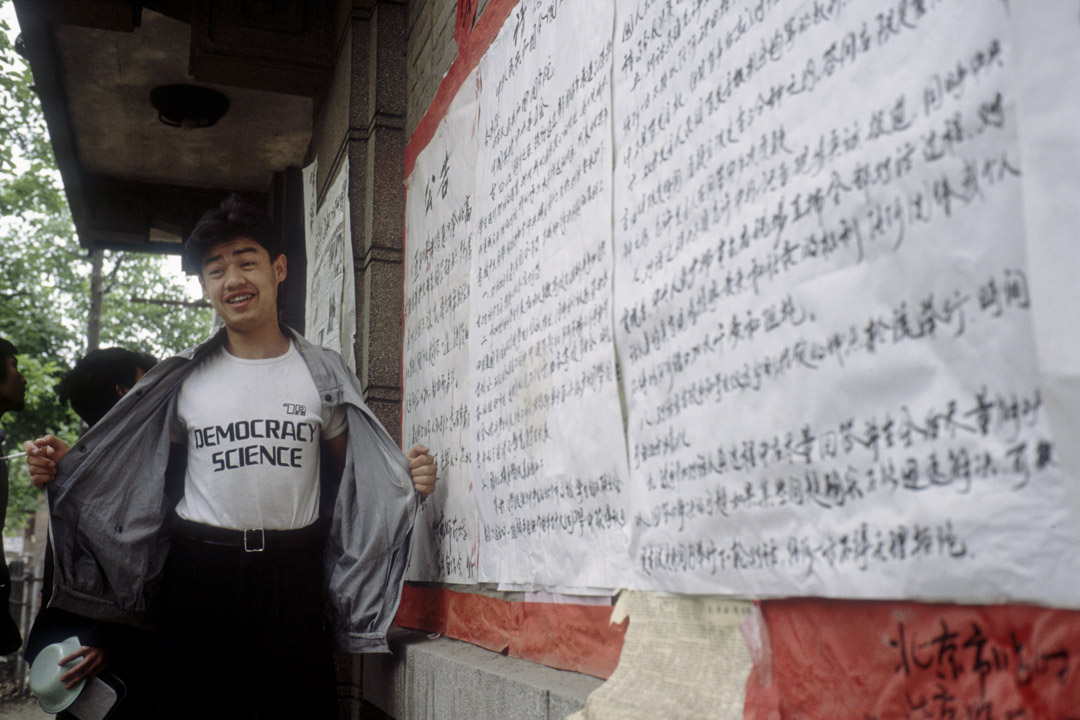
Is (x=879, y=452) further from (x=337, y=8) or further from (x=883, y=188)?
(x=337, y=8)

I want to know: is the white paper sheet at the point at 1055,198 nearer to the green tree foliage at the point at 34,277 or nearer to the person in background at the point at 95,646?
the person in background at the point at 95,646

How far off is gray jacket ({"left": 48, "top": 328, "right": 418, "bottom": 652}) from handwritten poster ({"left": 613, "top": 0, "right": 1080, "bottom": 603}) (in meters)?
1.48

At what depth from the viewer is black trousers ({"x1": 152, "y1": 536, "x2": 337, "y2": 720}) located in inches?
111

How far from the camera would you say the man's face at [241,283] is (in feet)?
10.2

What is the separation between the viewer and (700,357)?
1.56 metres

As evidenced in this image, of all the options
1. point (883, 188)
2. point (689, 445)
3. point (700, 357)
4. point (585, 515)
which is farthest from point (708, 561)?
point (883, 188)

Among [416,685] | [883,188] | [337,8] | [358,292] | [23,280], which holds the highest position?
[23,280]

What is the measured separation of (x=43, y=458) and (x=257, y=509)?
0.69 metres

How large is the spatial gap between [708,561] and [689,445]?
20cm

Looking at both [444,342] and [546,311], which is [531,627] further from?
[444,342]

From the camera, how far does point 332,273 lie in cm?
461

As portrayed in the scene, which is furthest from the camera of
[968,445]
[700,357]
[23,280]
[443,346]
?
[23,280]

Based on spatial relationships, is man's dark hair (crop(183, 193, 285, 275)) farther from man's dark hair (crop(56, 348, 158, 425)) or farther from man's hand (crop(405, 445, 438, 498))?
man's dark hair (crop(56, 348, 158, 425))

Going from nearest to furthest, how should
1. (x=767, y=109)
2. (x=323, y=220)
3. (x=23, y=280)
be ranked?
1. (x=767, y=109)
2. (x=323, y=220)
3. (x=23, y=280)
